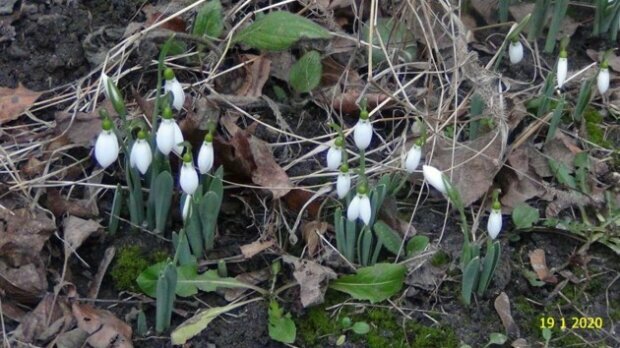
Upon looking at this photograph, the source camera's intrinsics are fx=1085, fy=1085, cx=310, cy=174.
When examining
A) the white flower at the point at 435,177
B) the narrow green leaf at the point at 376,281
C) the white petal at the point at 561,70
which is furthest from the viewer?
the white petal at the point at 561,70

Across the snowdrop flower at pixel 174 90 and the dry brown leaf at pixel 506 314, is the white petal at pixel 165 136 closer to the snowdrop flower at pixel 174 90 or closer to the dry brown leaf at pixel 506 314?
the snowdrop flower at pixel 174 90

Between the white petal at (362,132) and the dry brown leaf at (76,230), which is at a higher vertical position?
the white petal at (362,132)

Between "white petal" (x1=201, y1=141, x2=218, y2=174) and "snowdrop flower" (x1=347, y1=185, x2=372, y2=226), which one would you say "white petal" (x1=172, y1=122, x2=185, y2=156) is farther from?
"snowdrop flower" (x1=347, y1=185, x2=372, y2=226)

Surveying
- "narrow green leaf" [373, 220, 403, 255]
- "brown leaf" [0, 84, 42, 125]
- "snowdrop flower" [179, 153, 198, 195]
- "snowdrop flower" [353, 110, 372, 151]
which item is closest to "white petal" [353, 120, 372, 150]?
"snowdrop flower" [353, 110, 372, 151]

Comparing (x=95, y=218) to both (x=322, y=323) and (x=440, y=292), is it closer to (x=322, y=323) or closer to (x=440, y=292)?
(x=322, y=323)

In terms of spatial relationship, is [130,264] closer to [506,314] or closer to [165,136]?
[165,136]

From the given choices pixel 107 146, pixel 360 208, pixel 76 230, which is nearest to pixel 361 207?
pixel 360 208

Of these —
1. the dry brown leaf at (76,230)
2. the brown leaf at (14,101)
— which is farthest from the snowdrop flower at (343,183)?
the brown leaf at (14,101)
